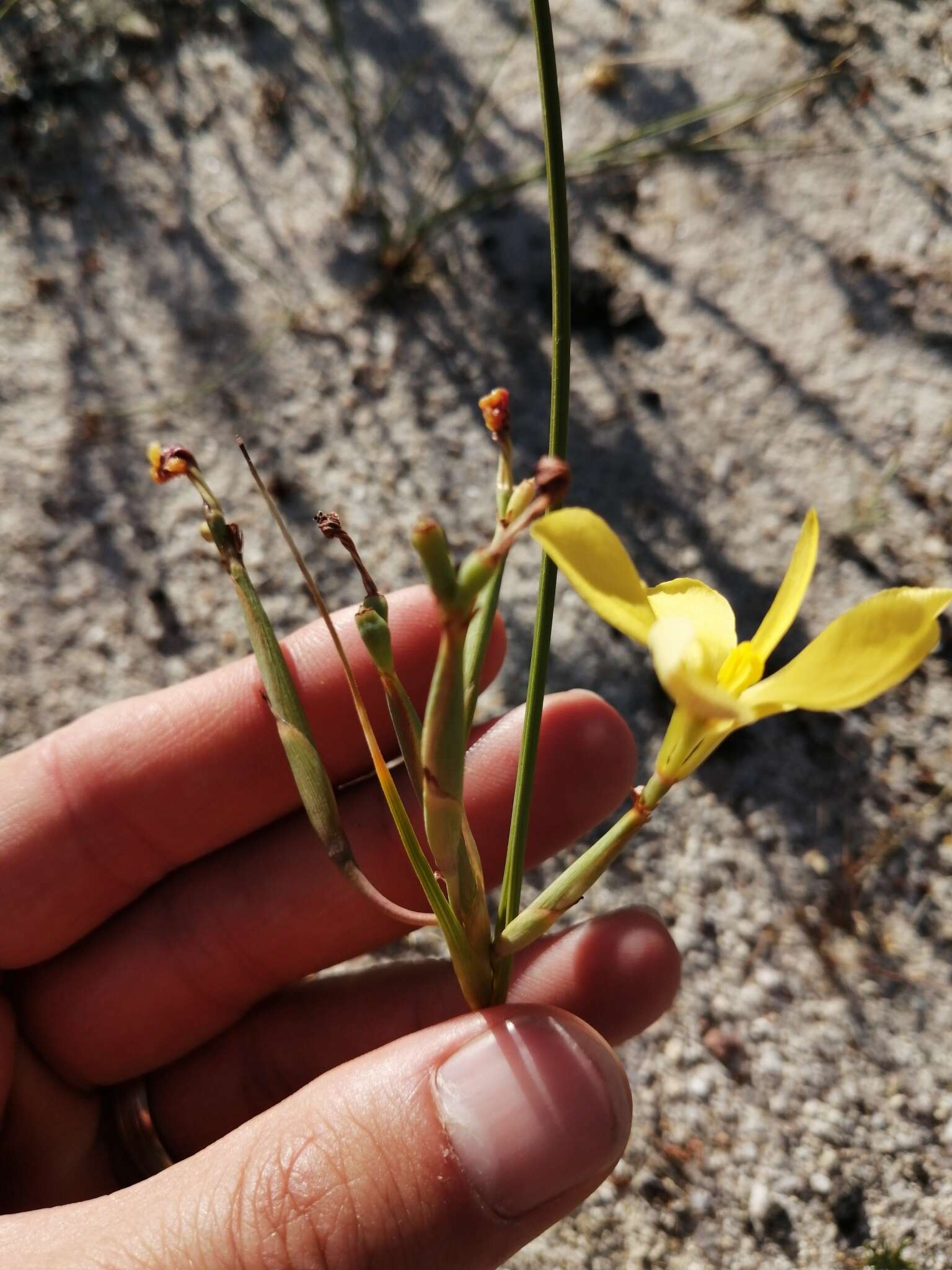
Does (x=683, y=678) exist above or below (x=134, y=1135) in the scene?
above

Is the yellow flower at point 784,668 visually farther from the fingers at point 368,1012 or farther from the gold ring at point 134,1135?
the gold ring at point 134,1135

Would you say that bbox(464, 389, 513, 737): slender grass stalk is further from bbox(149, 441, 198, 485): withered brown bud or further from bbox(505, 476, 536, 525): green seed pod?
bbox(149, 441, 198, 485): withered brown bud

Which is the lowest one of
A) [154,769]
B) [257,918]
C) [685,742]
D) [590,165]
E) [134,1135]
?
[134,1135]

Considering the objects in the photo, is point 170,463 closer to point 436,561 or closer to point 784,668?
point 436,561

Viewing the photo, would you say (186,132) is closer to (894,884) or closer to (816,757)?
(816,757)

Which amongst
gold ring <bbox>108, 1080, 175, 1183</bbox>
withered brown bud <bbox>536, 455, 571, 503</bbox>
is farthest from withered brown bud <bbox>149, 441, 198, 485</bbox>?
gold ring <bbox>108, 1080, 175, 1183</bbox>

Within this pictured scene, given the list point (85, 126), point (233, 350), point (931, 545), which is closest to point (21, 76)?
point (85, 126)

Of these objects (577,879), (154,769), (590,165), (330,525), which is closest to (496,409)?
(330,525)

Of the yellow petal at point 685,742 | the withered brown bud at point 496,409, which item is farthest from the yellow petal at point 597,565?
the withered brown bud at point 496,409
